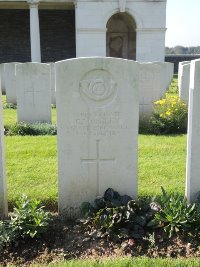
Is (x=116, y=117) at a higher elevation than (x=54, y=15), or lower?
lower

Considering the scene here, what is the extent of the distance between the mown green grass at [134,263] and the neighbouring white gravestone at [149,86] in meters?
6.46

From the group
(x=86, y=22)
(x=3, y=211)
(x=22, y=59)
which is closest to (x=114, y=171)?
(x=3, y=211)

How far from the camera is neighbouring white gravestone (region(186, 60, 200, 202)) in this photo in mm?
3850

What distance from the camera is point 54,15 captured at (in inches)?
1097

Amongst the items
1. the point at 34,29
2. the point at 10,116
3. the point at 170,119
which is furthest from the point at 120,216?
the point at 34,29

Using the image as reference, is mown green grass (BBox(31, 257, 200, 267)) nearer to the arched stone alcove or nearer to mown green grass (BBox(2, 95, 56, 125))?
mown green grass (BBox(2, 95, 56, 125))

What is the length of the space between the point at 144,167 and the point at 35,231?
100 inches

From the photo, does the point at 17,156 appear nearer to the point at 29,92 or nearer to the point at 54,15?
the point at 29,92

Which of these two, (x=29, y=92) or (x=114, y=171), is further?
(x=29, y=92)

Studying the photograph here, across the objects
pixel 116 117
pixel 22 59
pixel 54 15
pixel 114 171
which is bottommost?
pixel 114 171

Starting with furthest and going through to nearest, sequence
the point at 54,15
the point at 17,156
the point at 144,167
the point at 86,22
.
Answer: the point at 54,15 < the point at 86,22 < the point at 17,156 < the point at 144,167

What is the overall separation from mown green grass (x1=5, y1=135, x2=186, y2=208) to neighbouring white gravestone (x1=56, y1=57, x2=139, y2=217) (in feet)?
1.85

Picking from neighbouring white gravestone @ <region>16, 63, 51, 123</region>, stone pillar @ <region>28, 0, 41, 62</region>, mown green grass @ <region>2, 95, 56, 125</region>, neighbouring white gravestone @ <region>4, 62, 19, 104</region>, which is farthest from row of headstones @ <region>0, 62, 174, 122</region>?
stone pillar @ <region>28, 0, 41, 62</region>

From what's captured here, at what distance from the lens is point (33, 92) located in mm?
9188
